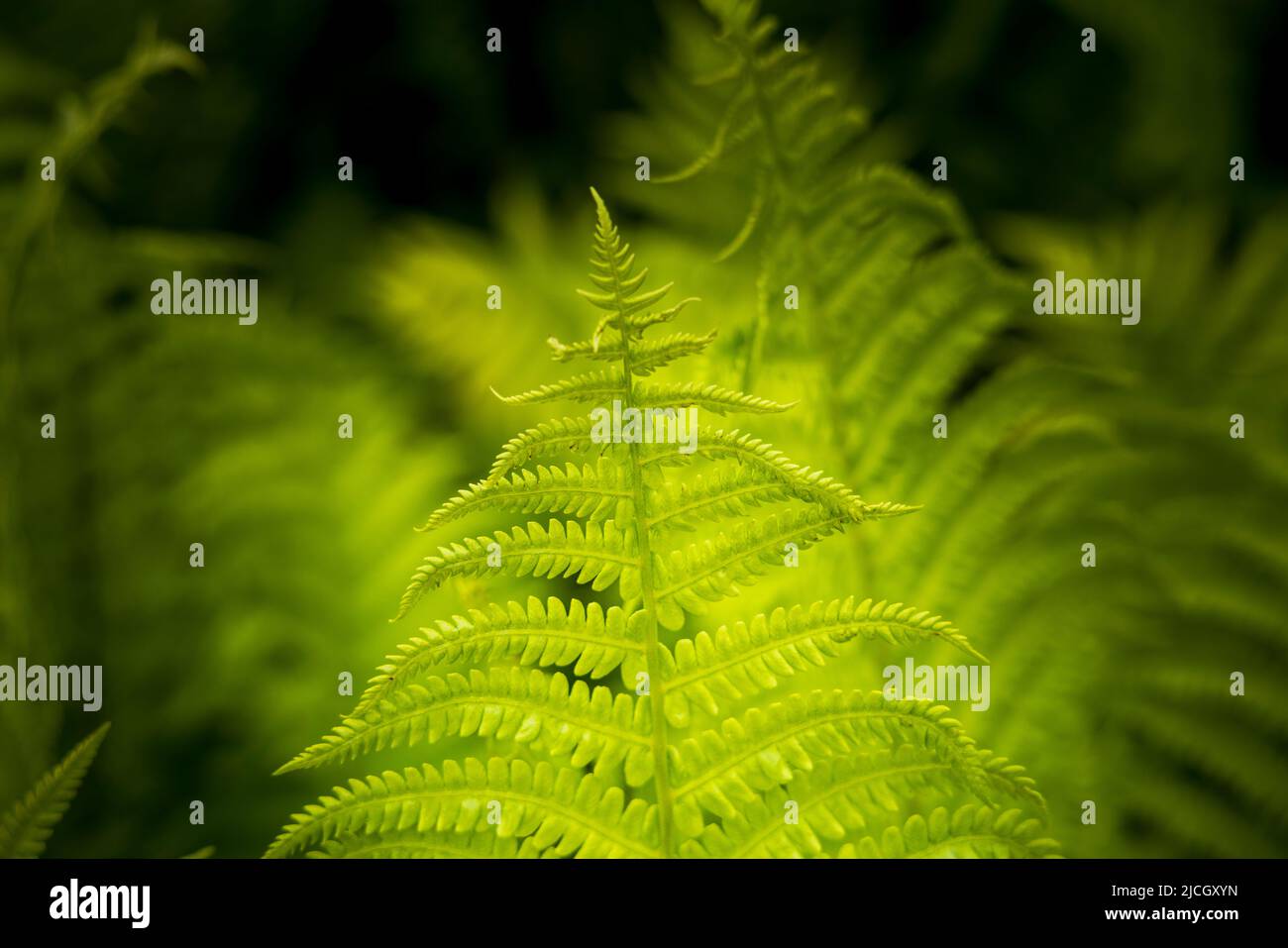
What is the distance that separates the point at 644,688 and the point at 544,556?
0.16 m

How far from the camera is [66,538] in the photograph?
5.93 ft

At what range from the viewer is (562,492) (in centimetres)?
90

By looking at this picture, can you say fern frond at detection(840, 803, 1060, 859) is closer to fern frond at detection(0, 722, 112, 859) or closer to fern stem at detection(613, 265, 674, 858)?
fern stem at detection(613, 265, 674, 858)

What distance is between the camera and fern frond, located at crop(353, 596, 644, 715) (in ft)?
2.90

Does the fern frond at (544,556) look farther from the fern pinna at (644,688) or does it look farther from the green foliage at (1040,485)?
the green foliage at (1040,485)

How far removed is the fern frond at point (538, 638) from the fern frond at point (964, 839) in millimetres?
305

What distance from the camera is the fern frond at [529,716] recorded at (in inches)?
35.3

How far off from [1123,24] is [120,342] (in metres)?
2.78
